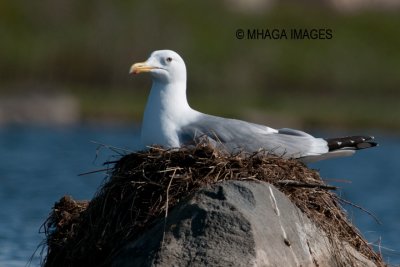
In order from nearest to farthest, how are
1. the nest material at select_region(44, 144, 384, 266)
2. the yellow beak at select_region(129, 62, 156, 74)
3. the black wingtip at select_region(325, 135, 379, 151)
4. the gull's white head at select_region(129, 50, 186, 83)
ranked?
1. the nest material at select_region(44, 144, 384, 266)
2. the yellow beak at select_region(129, 62, 156, 74)
3. the gull's white head at select_region(129, 50, 186, 83)
4. the black wingtip at select_region(325, 135, 379, 151)

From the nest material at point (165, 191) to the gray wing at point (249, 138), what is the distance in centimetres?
48

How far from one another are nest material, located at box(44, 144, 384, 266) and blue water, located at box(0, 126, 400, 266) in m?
1.81

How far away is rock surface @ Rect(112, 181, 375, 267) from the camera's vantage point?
7.59 metres

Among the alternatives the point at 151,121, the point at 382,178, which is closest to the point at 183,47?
the point at 382,178

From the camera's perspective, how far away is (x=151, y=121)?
8.91 m

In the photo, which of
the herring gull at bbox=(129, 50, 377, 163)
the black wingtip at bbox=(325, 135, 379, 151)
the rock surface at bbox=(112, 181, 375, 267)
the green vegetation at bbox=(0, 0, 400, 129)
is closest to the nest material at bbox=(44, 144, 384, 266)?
the rock surface at bbox=(112, 181, 375, 267)

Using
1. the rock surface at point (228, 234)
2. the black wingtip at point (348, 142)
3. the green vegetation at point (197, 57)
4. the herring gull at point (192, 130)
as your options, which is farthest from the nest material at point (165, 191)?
the green vegetation at point (197, 57)

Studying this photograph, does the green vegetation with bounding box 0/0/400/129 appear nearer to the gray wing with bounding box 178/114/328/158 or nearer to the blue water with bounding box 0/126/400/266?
the blue water with bounding box 0/126/400/266

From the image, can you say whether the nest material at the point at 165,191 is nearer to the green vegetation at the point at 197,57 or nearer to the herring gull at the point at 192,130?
the herring gull at the point at 192,130

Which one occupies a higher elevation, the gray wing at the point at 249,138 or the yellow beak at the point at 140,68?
the yellow beak at the point at 140,68

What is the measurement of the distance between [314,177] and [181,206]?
3.89 feet

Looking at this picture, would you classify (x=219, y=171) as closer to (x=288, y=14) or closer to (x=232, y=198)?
(x=232, y=198)

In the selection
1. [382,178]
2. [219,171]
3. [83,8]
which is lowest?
[219,171]

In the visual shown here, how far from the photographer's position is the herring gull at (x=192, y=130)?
28.9ft
